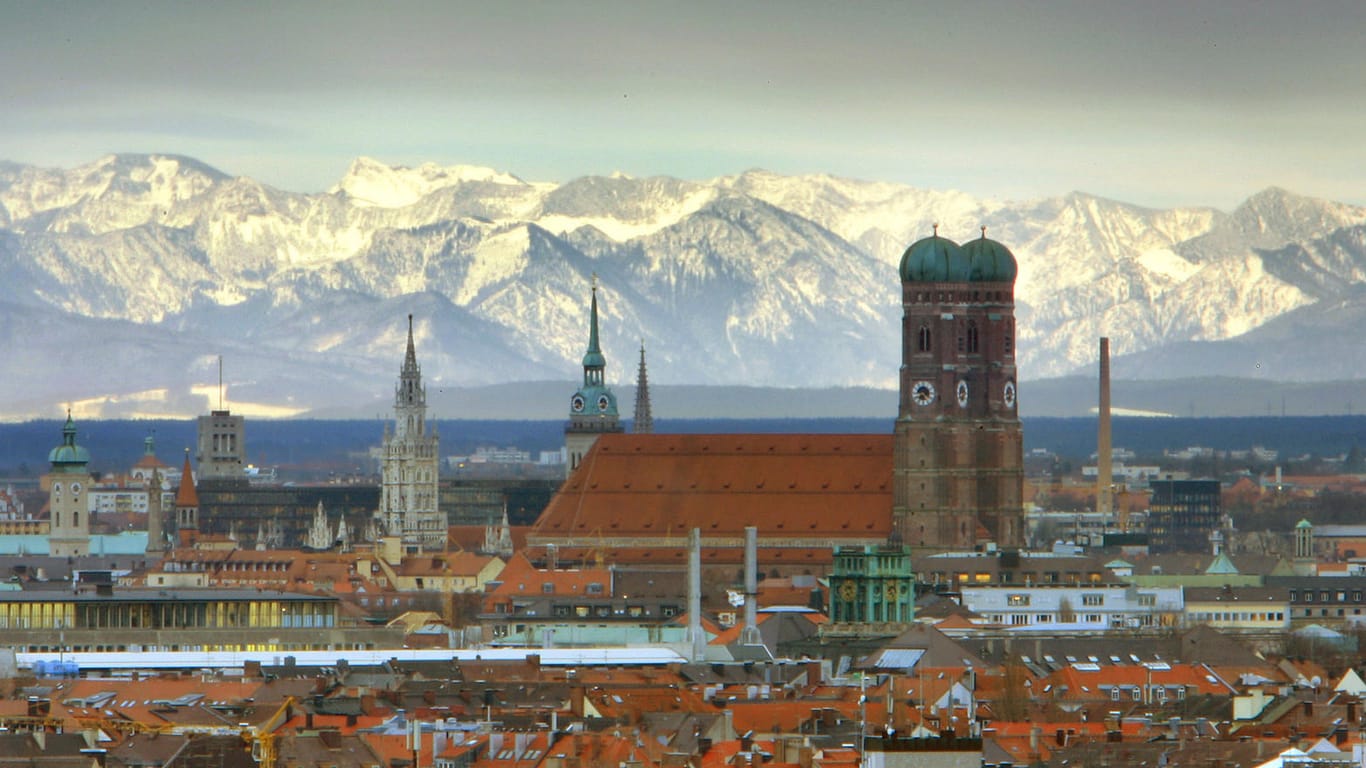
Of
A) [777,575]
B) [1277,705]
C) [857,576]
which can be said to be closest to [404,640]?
[857,576]

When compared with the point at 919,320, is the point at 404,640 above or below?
below

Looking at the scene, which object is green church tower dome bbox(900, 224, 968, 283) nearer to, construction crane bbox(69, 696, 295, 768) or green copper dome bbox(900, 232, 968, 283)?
green copper dome bbox(900, 232, 968, 283)

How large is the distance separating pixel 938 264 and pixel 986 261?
1979 mm

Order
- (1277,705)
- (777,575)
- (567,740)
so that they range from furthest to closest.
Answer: (777,575)
(1277,705)
(567,740)

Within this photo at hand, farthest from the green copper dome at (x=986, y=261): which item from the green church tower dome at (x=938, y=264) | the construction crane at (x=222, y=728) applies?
the construction crane at (x=222, y=728)

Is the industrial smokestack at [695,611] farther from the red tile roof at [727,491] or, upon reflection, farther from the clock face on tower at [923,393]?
the clock face on tower at [923,393]

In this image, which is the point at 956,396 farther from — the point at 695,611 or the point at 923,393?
the point at 695,611

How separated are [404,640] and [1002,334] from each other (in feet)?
150

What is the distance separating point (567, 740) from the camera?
261ft

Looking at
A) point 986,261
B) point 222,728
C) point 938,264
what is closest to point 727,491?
point 938,264

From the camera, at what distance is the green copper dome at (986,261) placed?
176000mm

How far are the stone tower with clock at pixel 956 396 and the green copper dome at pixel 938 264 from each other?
41 millimetres

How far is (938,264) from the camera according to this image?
176m

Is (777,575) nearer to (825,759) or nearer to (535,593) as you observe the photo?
(535,593)
